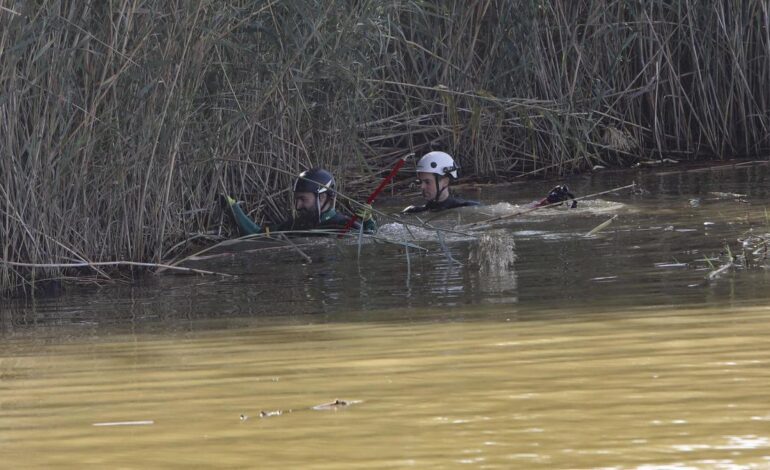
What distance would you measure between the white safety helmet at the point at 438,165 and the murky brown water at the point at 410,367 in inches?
131

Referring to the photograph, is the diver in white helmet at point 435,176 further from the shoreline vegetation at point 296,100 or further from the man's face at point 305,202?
the man's face at point 305,202

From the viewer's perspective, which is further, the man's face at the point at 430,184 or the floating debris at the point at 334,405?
the man's face at the point at 430,184

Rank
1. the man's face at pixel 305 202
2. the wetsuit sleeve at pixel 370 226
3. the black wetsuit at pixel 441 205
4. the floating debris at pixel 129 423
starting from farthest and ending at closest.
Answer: the black wetsuit at pixel 441 205, the man's face at pixel 305 202, the wetsuit sleeve at pixel 370 226, the floating debris at pixel 129 423

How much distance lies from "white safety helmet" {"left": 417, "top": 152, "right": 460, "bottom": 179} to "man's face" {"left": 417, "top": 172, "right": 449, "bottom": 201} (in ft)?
0.11

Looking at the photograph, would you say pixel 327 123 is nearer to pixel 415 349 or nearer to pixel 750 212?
pixel 750 212

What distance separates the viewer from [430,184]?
34.6ft

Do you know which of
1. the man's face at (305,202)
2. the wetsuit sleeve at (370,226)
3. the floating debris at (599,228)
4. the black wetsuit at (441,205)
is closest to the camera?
the floating debris at (599,228)

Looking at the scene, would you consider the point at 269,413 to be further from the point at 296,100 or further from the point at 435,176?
the point at 435,176

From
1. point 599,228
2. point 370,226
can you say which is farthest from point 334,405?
point 370,226

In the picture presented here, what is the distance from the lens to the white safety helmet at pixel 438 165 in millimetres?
10570

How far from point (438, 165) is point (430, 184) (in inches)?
6.8

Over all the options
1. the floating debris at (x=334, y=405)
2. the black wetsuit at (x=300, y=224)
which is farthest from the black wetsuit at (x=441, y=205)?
the floating debris at (x=334, y=405)

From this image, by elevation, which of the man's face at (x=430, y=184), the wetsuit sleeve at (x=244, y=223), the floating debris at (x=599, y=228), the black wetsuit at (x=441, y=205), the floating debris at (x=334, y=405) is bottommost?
the floating debris at (x=334, y=405)

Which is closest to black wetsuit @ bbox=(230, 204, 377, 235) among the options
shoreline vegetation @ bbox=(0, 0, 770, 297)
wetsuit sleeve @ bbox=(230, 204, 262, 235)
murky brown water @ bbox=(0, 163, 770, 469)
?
wetsuit sleeve @ bbox=(230, 204, 262, 235)
